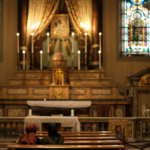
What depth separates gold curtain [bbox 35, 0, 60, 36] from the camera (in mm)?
12555

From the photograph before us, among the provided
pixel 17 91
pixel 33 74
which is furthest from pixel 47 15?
pixel 17 91

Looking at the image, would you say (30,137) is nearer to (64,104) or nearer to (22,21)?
(64,104)

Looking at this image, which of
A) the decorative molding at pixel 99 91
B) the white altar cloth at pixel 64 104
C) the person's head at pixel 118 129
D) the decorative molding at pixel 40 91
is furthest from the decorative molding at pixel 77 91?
the person's head at pixel 118 129

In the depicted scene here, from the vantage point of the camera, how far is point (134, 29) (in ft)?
45.5

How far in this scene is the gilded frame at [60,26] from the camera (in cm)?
1290

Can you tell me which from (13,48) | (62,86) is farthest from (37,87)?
(13,48)

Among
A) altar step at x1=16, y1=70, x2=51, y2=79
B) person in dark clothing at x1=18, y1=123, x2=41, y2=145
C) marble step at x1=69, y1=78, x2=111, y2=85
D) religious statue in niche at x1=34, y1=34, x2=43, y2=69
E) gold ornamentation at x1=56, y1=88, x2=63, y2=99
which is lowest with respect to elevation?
person in dark clothing at x1=18, y1=123, x2=41, y2=145

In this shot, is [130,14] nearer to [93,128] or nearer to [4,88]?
[4,88]

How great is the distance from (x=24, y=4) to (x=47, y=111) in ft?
15.6

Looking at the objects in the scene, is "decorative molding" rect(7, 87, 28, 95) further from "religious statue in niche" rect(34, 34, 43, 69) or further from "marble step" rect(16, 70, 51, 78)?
"religious statue in niche" rect(34, 34, 43, 69)

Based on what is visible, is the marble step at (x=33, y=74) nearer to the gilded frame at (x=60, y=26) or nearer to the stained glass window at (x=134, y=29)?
the gilded frame at (x=60, y=26)

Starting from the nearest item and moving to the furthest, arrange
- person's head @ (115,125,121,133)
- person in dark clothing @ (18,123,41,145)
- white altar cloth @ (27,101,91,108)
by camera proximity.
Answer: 1. person in dark clothing @ (18,123,41,145)
2. person's head @ (115,125,121,133)
3. white altar cloth @ (27,101,91,108)

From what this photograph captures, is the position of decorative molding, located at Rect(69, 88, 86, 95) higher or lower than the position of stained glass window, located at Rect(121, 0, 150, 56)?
lower

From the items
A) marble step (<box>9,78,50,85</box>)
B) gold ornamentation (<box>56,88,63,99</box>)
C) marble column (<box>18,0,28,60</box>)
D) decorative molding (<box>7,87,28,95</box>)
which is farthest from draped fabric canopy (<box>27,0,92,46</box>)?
gold ornamentation (<box>56,88,63,99</box>)
